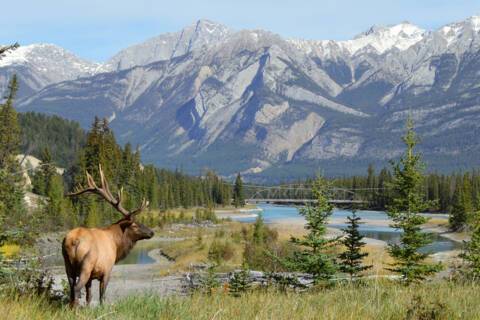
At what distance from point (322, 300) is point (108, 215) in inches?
2802

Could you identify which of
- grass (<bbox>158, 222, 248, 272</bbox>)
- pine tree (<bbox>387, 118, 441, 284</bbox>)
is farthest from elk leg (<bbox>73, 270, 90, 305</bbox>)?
grass (<bbox>158, 222, 248, 272</bbox>)

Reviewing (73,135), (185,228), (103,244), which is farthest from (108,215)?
(73,135)

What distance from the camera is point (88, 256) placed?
8875mm

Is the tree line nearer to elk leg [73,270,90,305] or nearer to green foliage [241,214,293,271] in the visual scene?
elk leg [73,270,90,305]

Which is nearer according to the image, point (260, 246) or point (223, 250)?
point (260, 246)

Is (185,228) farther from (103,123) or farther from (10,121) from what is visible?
(10,121)

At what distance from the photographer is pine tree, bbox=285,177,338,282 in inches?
810

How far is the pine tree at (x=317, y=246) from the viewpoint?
810 inches

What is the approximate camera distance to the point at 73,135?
609 ft

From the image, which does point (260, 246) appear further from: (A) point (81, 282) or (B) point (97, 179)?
(B) point (97, 179)

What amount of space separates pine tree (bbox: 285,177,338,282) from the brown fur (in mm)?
11484

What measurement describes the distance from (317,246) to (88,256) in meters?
13.3

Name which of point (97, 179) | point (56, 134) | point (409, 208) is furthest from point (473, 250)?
point (56, 134)

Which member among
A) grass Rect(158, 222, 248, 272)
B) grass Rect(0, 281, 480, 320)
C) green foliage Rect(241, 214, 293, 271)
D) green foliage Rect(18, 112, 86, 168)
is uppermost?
green foliage Rect(18, 112, 86, 168)
